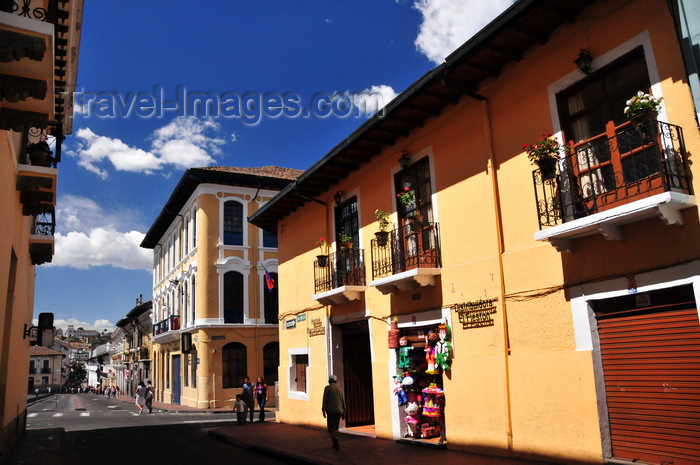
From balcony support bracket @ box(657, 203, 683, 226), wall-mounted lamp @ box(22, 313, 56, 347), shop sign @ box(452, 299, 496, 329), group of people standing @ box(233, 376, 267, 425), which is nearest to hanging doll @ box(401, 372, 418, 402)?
shop sign @ box(452, 299, 496, 329)

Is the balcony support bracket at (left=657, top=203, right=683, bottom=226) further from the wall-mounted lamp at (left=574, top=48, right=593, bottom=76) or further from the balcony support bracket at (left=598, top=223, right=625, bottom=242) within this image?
the wall-mounted lamp at (left=574, top=48, right=593, bottom=76)

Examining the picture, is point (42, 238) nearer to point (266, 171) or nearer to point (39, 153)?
point (39, 153)

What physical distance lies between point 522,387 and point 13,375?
35.2 ft

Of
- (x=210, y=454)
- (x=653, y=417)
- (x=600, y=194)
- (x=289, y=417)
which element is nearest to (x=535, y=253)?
(x=600, y=194)

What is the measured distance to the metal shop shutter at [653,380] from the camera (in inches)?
253

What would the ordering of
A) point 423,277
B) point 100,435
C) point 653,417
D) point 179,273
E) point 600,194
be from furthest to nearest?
point 179,273 < point 100,435 < point 423,277 < point 600,194 < point 653,417

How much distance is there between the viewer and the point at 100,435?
1647 centimetres

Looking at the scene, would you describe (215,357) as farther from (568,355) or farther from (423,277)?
(568,355)

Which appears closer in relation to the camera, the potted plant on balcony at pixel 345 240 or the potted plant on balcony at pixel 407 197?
the potted plant on balcony at pixel 407 197

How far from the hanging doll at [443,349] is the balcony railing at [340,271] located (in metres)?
3.26

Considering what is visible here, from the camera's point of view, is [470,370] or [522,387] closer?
[522,387]

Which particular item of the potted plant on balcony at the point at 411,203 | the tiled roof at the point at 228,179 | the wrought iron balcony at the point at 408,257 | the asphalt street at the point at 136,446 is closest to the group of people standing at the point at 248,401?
the asphalt street at the point at 136,446

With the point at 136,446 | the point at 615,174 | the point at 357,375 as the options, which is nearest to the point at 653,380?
the point at 615,174

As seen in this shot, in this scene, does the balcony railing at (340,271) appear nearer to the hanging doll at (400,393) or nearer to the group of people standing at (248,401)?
the hanging doll at (400,393)
